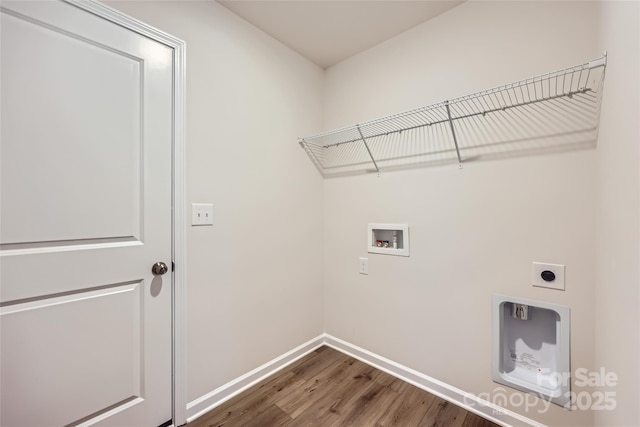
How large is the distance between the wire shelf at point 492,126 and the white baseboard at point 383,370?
4.62ft

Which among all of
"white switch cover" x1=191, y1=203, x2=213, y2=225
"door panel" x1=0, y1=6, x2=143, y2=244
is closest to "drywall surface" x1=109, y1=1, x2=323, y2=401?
"white switch cover" x1=191, y1=203, x2=213, y2=225

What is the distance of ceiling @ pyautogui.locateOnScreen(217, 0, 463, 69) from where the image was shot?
1618 millimetres

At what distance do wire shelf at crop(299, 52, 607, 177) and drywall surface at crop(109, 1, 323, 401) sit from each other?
1.25 feet

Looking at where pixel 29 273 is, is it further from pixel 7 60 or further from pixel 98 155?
pixel 7 60

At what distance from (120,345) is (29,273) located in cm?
49

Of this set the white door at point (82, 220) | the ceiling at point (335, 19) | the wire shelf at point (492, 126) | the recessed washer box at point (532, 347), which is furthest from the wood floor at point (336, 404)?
the ceiling at point (335, 19)

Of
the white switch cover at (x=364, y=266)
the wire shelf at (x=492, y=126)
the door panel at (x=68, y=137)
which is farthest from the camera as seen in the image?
the white switch cover at (x=364, y=266)

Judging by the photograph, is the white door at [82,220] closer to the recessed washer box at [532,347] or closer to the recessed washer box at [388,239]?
the recessed washer box at [388,239]

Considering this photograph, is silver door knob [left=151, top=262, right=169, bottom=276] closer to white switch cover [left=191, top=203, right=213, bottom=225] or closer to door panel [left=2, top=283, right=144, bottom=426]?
door panel [left=2, top=283, right=144, bottom=426]

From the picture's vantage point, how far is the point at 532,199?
1.37 meters

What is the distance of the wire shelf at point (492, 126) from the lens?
4.11 feet

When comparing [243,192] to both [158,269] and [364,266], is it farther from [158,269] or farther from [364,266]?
[364,266]

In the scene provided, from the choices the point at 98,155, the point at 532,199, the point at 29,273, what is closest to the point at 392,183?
the point at 532,199

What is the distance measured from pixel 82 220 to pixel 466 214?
6.42 ft
